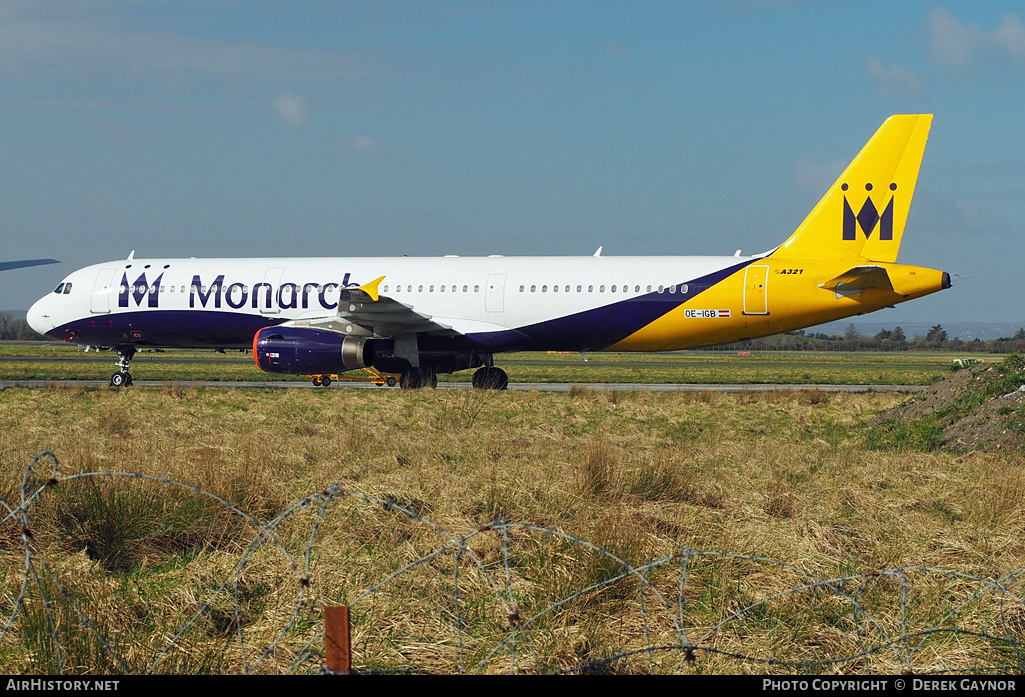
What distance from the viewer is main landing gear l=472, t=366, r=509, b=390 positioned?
29344 mm

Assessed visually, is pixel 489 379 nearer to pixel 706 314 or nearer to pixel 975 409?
pixel 706 314

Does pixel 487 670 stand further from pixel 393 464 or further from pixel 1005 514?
pixel 393 464

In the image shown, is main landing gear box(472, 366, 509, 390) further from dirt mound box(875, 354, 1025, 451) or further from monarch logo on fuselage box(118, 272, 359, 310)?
dirt mound box(875, 354, 1025, 451)

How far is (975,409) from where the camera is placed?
16922 millimetres

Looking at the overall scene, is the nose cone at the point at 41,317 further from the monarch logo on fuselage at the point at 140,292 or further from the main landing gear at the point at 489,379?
the main landing gear at the point at 489,379

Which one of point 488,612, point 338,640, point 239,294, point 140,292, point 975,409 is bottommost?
point 488,612

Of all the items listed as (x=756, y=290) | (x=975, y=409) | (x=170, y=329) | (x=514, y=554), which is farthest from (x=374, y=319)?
(x=514, y=554)

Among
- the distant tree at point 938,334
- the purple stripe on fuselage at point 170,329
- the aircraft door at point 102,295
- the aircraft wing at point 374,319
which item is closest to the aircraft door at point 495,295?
the aircraft wing at point 374,319

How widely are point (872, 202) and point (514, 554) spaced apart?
65.0ft

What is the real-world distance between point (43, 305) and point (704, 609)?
98.8 ft

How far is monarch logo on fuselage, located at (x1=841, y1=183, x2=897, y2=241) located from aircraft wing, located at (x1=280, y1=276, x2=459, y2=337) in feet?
35.6

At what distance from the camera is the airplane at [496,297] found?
2495cm

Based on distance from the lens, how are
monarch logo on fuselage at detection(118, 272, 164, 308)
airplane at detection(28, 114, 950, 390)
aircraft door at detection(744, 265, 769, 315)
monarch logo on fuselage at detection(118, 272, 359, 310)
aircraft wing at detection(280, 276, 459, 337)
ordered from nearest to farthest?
airplane at detection(28, 114, 950, 390), aircraft door at detection(744, 265, 769, 315), aircraft wing at detection(280, 276, 459, 337), monarch logo on fuselage at detection(118, 272, 359, 310), monarch logo on fuselage at detection(118, 272, 164, 308)

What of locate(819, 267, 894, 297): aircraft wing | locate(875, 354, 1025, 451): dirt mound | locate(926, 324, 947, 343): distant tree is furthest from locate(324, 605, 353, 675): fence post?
locate(926, 324, 947, 343): distant tree
